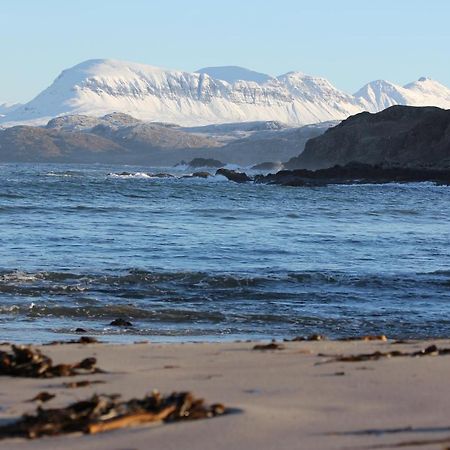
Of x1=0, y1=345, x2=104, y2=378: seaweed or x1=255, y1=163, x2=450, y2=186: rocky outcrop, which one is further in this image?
x1=255, y1=163, x2=450, y2=186: rocky outcrop

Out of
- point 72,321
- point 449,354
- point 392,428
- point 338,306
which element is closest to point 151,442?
point 392,428

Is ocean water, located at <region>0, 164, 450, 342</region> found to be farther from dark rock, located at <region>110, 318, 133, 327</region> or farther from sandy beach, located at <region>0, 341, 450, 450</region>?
sandy beach, located at <region>0, 341, 450, 450</region>

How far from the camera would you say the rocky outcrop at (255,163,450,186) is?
231 feet

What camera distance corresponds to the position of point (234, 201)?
147 ft

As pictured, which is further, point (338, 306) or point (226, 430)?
point (338, 306)

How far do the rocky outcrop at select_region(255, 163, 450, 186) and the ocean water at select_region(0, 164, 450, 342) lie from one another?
36.6m

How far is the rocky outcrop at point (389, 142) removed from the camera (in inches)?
3472

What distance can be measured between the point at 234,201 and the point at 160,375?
38476 mm

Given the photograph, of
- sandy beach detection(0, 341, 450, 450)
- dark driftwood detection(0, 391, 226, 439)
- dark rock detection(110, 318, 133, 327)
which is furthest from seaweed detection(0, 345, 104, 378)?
dark rock detection(110, 318, 133, 327)

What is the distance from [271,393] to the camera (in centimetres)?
575

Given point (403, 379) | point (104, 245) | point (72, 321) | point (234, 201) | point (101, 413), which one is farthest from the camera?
point (234, 201)

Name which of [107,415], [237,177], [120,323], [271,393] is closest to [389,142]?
[237,177]

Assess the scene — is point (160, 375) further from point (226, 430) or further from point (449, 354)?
point (449, 354)

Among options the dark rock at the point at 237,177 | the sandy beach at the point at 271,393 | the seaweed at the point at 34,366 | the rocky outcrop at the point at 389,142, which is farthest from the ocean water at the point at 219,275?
the rocky outcrop at the point at 389,142
